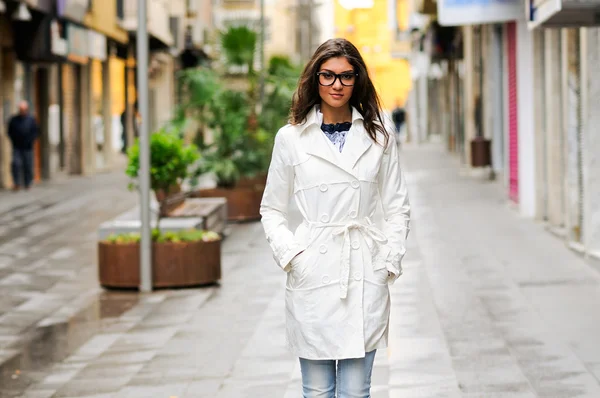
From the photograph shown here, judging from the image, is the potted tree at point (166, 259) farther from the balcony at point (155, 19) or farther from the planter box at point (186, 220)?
the balcony at point (155, 19)

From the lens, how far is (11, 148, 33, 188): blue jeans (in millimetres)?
27922

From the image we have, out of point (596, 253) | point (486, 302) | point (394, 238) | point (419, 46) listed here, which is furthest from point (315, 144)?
point (419, 46)

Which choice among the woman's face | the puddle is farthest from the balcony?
the woman's face

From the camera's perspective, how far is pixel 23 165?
28031mm

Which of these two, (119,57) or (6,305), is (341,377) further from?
(119,57)

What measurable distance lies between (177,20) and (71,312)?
41.6 meters

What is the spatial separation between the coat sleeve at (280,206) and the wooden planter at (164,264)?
25.0 feet

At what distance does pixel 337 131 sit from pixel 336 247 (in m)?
0.45

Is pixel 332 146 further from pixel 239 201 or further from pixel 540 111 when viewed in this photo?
pixel 239 201

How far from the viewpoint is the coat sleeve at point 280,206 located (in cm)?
497

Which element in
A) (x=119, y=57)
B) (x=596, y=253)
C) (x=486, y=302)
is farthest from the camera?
(x=119, y=57)

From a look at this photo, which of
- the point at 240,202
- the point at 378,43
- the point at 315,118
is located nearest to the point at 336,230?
the point at 315,118

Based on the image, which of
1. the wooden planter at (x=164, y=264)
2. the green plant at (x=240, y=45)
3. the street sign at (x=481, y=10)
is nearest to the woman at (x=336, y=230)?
the wooden planter at (x=164, y=264)

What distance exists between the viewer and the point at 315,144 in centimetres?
504
